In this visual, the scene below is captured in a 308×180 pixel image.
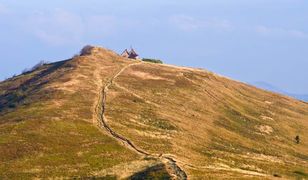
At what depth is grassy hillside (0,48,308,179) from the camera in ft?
287

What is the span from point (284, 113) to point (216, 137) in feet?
178

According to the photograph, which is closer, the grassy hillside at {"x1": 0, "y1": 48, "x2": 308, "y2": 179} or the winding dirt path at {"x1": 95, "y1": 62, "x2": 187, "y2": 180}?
the winding dirt path at {"x1": 95, "y1": 62, "x2": 187, "y2": 180}

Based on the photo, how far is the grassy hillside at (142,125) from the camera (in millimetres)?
87562

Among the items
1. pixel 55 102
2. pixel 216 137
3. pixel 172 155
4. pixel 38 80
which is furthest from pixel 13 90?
pixel 172 155

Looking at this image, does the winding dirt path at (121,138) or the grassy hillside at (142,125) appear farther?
the grassy hillside at (142,125)

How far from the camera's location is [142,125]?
11138 centimetres

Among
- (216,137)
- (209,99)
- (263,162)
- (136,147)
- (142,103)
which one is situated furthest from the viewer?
(209,99)

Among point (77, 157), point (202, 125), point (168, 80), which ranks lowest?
point (77, 157)

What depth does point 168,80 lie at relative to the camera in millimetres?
155375

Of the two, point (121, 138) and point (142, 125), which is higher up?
point (142, 125)

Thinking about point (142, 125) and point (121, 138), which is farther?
point (142, 125)

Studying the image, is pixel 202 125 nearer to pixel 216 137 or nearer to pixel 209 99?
pixel 216 137

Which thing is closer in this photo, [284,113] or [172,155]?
[172,155]

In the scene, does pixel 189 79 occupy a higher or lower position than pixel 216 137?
higher
